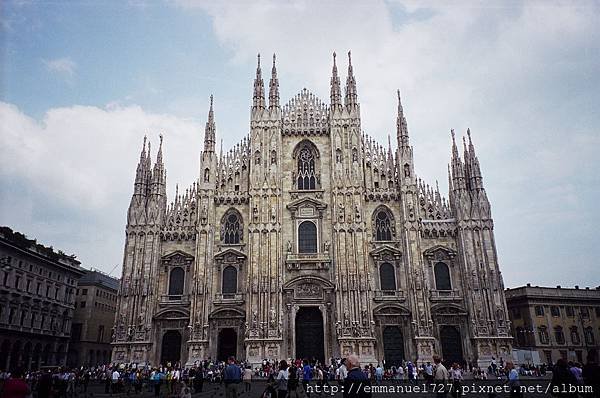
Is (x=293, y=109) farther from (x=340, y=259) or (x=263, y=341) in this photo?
(x=263, y=341)

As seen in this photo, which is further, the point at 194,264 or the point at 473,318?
the point at 194,264

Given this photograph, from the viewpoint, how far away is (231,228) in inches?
1521

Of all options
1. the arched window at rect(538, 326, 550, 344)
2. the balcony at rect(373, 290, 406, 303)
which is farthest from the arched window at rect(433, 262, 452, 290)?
the arched window at rect(538, 326, 550, 344)

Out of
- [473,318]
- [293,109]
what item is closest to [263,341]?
[473,318]

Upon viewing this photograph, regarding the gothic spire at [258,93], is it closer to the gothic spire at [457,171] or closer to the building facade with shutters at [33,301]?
the gothic spire at [457,171]

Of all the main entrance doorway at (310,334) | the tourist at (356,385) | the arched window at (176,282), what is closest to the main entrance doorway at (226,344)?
the arched window at (176,282)

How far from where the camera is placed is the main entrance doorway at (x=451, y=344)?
34.4m

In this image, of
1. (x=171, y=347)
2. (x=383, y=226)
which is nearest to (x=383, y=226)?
(x=383, y=226)

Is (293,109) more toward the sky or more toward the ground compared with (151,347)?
more toward the sky

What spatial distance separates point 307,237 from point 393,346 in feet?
34.1

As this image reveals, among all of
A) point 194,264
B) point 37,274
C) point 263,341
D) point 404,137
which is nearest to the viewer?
point 263,341

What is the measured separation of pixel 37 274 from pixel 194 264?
19202 millimetres

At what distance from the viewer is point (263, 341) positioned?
34.2m

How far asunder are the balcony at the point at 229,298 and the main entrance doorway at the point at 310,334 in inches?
175
